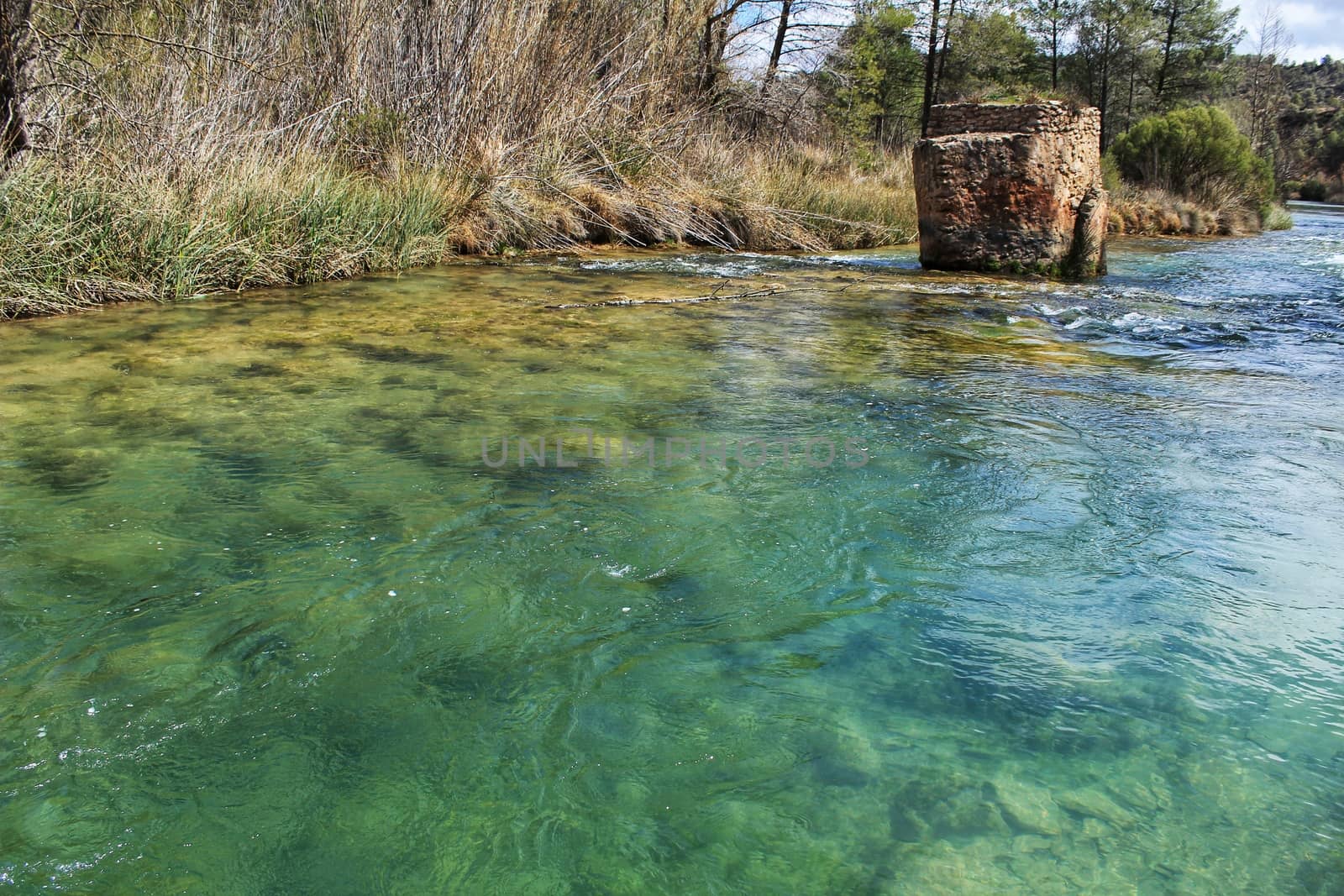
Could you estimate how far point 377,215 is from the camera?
7.27 m

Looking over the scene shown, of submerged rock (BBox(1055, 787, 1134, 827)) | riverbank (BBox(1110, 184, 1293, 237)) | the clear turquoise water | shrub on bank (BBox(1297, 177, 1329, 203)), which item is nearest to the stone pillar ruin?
the clear turquoise water

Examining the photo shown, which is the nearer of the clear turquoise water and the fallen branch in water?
the clear turquoise water

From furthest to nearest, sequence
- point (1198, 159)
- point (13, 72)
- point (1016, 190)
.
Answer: point (1198, 159)
point (1016, 190)
point (13, 72)

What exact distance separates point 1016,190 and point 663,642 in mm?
7218

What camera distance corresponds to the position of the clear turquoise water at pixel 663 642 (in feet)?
4.29

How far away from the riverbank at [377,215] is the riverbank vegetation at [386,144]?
20 mm

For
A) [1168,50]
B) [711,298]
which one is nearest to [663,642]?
[711,298]

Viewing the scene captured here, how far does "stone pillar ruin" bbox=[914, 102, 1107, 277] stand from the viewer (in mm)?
7773

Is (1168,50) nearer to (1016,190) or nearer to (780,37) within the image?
(780,37)

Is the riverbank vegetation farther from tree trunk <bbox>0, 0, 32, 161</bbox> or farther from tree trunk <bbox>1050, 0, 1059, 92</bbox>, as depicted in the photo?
tree trunk <bbox>1050, 0, 1059, 92</bbox>

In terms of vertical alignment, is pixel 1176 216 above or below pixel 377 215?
above

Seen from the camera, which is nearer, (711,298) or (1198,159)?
(711,298)

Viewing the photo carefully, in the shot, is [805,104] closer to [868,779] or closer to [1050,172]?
[1050,172]

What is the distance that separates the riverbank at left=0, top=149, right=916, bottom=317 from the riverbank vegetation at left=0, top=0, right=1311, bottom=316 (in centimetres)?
2
